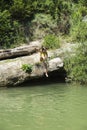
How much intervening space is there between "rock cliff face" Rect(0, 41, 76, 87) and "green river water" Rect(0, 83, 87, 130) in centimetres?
58

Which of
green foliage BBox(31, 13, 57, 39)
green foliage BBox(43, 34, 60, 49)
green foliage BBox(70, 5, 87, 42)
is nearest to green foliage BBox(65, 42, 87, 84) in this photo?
green foliage BBox(70, 5, 87, 42)

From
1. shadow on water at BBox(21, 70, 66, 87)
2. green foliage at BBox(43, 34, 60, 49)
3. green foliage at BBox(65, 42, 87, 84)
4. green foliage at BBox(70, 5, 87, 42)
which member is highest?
green foliage at BBox(70, 5, 87, 42)

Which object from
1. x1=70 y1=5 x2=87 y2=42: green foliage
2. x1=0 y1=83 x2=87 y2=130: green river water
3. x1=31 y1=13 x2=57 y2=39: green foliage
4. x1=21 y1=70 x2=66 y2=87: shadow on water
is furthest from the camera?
x1=31 y1=13 x2=57 y2=39: green foliage

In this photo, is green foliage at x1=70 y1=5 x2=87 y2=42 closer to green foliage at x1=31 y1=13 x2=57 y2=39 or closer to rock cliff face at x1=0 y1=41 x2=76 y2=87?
rock cliff face at x1=0 y1=41 x2=76 y2=87

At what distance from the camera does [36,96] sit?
18.3 metres

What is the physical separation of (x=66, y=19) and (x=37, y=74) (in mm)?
7789

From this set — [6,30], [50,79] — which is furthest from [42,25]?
[50,79]

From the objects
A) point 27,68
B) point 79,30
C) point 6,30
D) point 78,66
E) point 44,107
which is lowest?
point 44,107

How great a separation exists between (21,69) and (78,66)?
10.5 ft

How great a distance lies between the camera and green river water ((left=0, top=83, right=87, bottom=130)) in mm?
12977

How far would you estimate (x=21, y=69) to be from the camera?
21234 mm

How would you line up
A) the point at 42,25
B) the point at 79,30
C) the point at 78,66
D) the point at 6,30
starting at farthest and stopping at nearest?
the point at 42,25 < the point at 6,30 < the point at 79,30 < the point at 78,66

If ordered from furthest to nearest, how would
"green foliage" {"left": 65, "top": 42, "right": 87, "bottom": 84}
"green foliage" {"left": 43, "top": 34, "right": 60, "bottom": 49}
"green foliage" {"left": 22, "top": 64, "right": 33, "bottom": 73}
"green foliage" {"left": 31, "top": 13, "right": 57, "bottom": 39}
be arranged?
1. "green foliage" {"left": 31, "top": 13, "right": 57, "bottom": 39}
2. "green foliage" {"left": 43, "top": 34, "right": 60, "bottom": 49}
3. "green foliage" {"left": 22, "top": 64, "right": 33, "bottom": 73}
4. "green foliage" {"left": 65, "top": 42, "right": 87, "bottom": 84}

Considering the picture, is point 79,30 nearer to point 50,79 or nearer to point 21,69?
point 50,79
